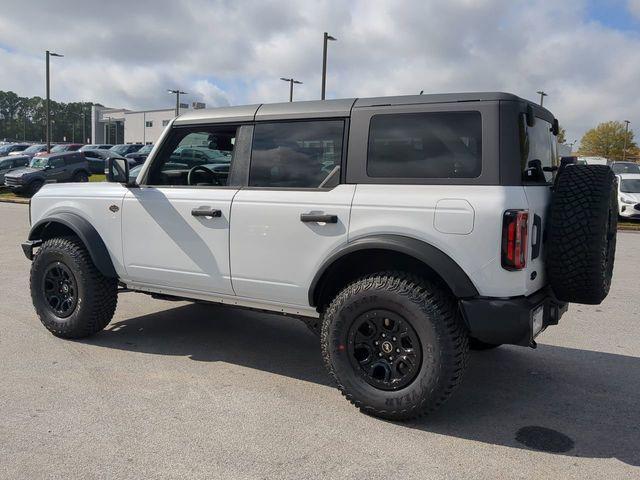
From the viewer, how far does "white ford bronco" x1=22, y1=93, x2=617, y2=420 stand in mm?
3293

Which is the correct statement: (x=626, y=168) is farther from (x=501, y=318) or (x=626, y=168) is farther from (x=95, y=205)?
(x=95, y=205)

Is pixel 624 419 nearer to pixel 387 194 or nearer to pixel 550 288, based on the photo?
pixel 550 288

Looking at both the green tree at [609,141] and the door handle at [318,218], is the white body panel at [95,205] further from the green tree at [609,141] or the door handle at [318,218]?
the green tree at [609,141]

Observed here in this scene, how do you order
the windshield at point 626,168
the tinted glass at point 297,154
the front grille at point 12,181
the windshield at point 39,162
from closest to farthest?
1. the tinted glass at point 297,154
2. the front grille at point 12,181
3. the windshield at point 39,162
4. the windshield at point 626,168

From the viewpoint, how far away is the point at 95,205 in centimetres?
489

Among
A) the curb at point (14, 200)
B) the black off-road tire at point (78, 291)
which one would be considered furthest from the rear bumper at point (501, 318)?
the curb at point (14, 200)

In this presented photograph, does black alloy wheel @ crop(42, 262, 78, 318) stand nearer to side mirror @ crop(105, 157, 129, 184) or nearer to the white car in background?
side mirror @ crop(105, 157, 129, 184)

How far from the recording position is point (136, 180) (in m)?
4.78

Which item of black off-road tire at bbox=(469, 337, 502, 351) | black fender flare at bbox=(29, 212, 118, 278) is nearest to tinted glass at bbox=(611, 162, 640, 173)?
black off-road tire at bbox=(469, 337, 502, 351)

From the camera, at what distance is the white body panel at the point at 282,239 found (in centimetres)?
372

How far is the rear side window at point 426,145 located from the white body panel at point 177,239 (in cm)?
116

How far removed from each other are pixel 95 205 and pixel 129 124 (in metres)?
93.0

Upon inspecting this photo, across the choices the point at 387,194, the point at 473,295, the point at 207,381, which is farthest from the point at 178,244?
the point at 473,295

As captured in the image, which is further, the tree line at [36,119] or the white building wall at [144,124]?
the tree line at [36,119]
